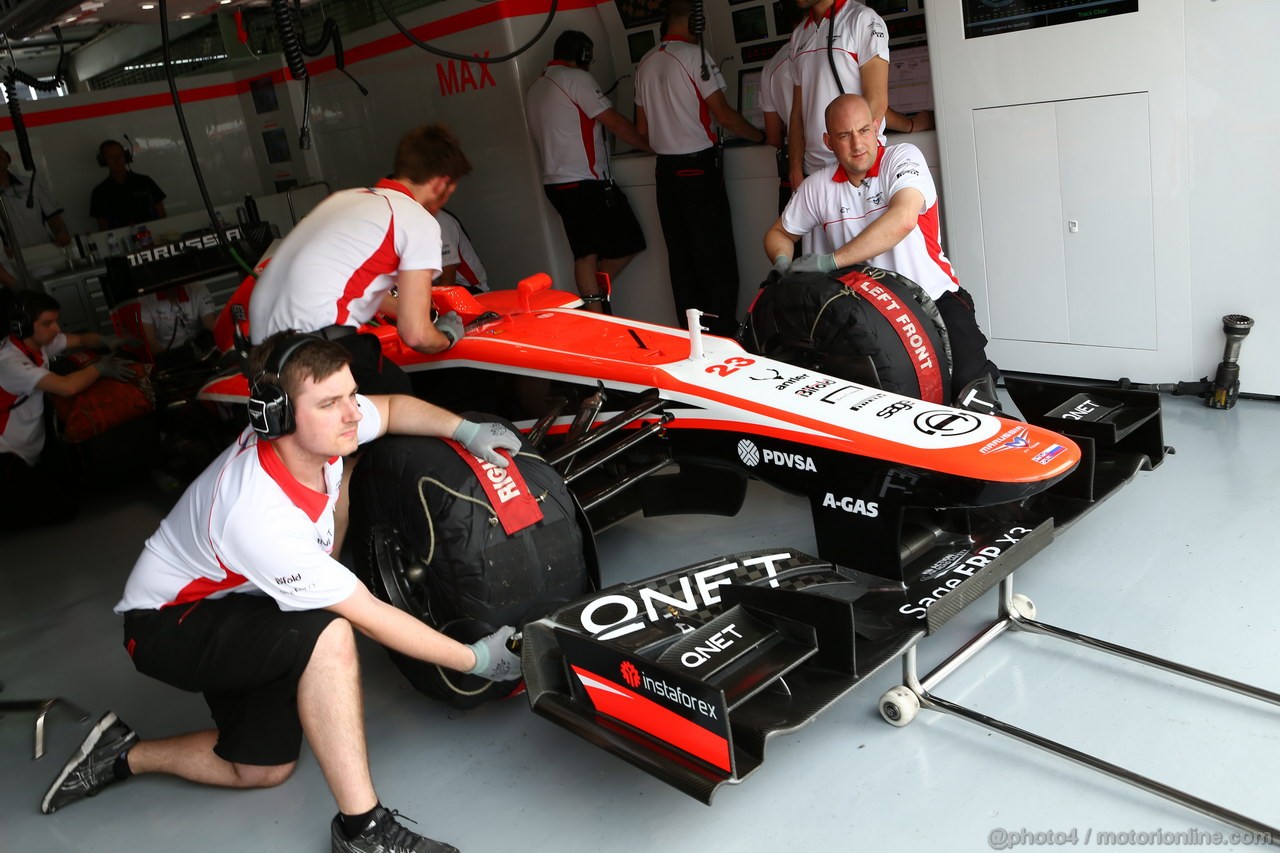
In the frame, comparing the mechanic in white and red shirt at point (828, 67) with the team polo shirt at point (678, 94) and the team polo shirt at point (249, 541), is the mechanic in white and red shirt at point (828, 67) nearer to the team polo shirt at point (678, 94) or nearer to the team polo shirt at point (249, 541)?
the team polo shirt at point (678, 94)

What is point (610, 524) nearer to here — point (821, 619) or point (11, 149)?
point (821, 619)

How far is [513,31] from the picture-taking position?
21.0 ft

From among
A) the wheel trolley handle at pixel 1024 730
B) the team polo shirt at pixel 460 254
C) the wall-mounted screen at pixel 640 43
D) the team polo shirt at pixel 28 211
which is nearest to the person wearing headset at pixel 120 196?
the team polo shirt at pixel 28 211

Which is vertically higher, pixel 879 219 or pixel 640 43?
pixel 640 43

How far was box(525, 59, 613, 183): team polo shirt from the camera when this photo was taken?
6191 millimetres

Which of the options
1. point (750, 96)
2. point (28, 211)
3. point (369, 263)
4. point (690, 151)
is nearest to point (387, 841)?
point (369, 263)

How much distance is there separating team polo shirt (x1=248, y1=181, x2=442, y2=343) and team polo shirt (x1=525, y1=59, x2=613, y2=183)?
2.67m

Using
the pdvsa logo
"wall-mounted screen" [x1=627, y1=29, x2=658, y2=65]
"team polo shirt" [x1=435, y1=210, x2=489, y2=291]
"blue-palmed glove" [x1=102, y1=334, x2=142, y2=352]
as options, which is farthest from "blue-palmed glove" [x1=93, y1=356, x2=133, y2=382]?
the pdvsa logo

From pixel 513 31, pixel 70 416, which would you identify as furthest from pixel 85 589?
pixel 513 31

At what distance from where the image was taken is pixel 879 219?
3803mm

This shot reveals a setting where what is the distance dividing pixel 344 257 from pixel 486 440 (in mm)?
1115

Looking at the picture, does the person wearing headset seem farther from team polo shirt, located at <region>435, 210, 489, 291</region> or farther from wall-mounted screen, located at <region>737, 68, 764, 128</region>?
wall-mounted screen, located at <region>737, 68, 764, 128</region>

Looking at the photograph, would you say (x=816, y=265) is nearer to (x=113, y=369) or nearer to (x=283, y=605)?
(x=283, y=605)

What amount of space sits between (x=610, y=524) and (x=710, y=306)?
2653 millimetres
